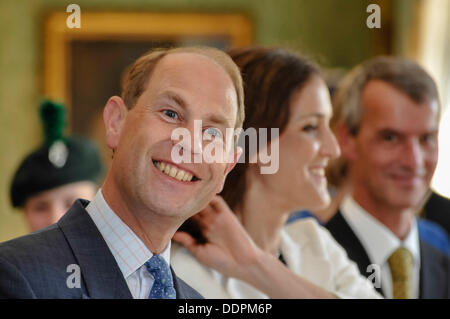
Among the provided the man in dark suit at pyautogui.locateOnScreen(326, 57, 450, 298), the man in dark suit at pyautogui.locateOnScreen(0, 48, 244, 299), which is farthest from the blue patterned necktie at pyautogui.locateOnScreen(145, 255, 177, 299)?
the man in dark suit at pyautogui.locateOnScreen(326, 57, 450, 298)

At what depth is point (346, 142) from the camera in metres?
0.82

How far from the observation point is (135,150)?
488mm

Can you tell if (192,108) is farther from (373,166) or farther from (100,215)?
(373,166)

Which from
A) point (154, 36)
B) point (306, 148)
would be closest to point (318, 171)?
point (306, 148)

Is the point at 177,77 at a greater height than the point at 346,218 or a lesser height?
greater

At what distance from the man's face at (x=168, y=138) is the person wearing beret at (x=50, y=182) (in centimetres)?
19

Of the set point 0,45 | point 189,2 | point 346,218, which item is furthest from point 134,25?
point 346,218

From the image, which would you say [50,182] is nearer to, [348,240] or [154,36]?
[348,240]

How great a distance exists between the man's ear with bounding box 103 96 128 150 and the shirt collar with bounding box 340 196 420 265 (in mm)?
459

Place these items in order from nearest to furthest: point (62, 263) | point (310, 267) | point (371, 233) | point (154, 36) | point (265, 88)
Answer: point (62, 263) → point (265, 88) → point (310, 267) → point (371, 233) → point (154, 36)

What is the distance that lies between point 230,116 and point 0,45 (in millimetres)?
1263

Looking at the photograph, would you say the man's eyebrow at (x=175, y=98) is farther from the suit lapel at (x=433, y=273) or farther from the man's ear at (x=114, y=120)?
the suit lapel at (x=433, y=273)

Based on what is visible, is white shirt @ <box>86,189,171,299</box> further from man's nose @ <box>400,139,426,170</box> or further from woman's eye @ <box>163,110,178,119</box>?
man's nose @ <box>400,139,426,170</box>

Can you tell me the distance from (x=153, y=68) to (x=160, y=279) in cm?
17
